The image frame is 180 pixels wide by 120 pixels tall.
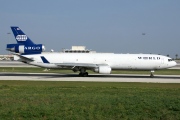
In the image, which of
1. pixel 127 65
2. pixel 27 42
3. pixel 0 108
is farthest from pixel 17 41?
pixel 0 108

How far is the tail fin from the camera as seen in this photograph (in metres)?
40.8

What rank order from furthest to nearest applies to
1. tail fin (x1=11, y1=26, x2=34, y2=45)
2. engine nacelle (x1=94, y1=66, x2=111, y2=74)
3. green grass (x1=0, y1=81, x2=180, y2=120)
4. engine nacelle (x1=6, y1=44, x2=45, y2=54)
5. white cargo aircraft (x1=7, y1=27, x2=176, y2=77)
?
tail fin (x1=11, y1=26, x2=34, y2=45) → engine nacelle (x1=6, y1=44, x2=45, y2=54) → white cargo aircraft (x1=7, y1=27, x2=176, y2=77) → engine nacelle (x1=94, y1=66, x2=111, y2=74) → green grass (x1=0, y1=81, x2=180, y2=120)

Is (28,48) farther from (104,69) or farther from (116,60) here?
A: (116,60)

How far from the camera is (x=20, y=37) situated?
40938mm

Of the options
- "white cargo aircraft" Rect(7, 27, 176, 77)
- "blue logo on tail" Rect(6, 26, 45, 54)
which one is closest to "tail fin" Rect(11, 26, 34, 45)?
"blue logo on tail" Rect(6, 26, 45, 54)

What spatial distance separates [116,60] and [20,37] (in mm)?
14271

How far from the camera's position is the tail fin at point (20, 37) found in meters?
40.8

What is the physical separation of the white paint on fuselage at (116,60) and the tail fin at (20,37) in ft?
9.71

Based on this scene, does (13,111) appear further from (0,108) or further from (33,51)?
(33,51)

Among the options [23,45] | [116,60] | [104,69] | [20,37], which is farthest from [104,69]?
[20,37]

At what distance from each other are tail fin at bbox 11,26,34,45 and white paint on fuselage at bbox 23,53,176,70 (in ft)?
9.71

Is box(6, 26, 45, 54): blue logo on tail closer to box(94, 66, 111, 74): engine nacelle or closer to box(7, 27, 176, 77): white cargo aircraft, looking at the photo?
box(7, 27, 176, 77): white cargo aircraft

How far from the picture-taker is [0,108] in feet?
40.3

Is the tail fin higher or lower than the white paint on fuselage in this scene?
higher
